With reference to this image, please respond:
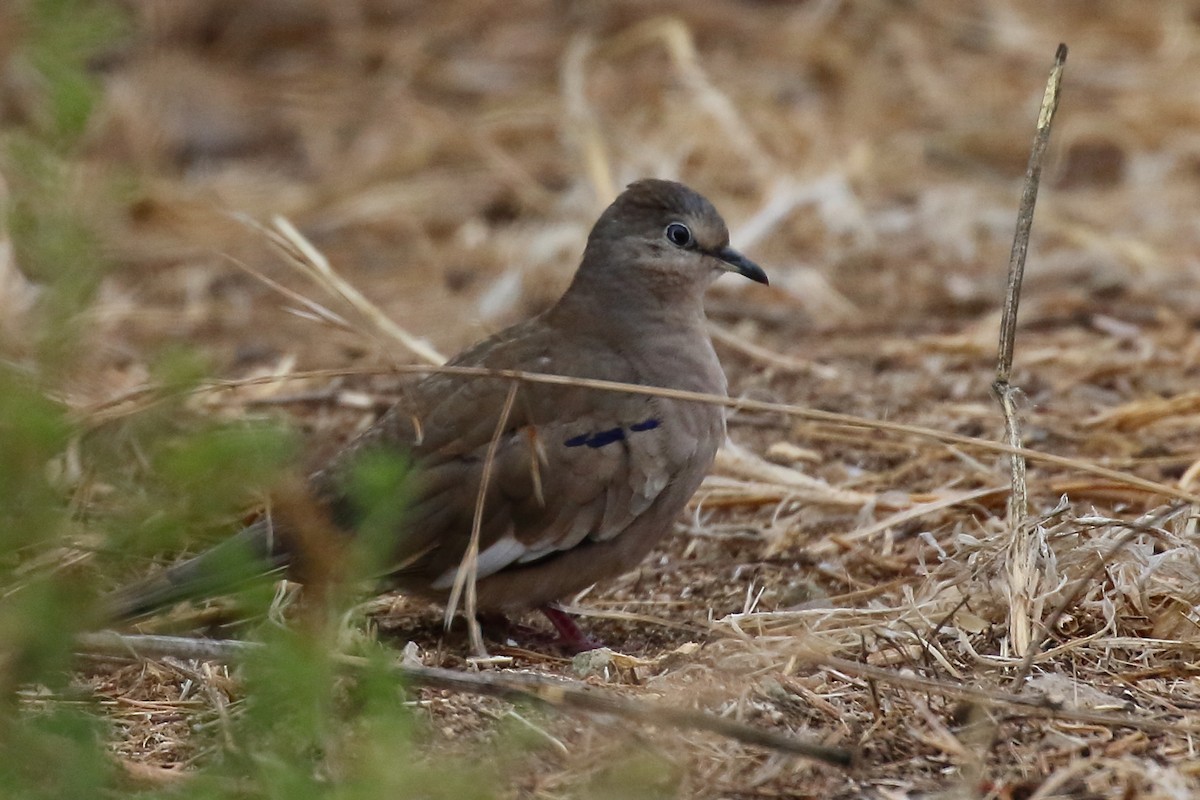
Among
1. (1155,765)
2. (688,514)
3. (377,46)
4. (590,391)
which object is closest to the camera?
(1155,765)

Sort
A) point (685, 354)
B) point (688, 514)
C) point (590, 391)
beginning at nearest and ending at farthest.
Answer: point (590, 391)
point (685, 354)
point (688, 514)

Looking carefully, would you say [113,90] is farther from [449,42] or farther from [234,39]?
[449,42]

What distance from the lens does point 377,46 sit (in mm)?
8852

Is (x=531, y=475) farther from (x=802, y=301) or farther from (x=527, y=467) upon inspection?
(x=802, y=301)

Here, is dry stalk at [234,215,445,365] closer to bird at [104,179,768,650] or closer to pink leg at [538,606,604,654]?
bird at [104,179,768,650]

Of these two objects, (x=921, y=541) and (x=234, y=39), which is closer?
(x=921, y=541)

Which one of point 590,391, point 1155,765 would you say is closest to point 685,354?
point 590,391

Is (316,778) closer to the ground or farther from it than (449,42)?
closer to the ground

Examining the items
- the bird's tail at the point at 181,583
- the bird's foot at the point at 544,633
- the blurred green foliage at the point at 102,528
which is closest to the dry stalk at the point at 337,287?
the bird's tail at the point at 181,583

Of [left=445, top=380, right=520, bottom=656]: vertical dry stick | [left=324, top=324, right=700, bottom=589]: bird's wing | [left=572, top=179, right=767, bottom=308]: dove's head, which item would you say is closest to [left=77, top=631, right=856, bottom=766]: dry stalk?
[left=445, top=380, right=520, bottom=656]: vertical dry stick

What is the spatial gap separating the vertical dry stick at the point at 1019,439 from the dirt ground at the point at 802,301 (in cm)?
1

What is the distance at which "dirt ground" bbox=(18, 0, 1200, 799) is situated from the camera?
9.59 feet

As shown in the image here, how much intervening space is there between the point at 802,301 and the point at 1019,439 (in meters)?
2.78

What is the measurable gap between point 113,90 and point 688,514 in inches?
193
